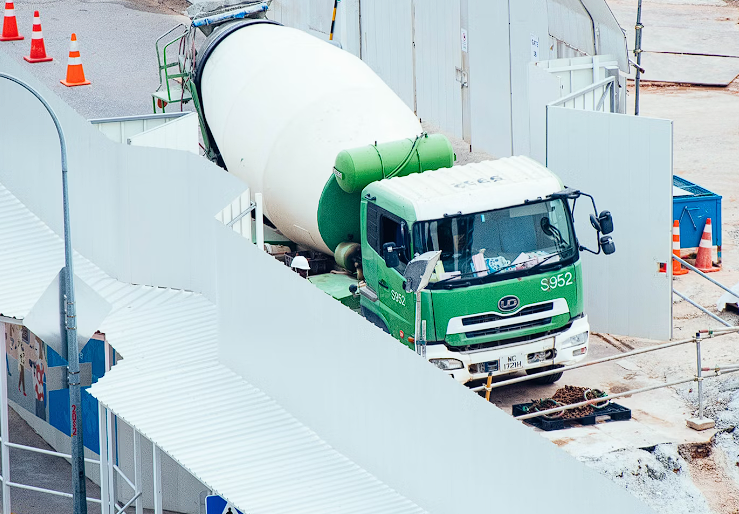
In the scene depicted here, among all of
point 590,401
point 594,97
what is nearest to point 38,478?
point 590,401

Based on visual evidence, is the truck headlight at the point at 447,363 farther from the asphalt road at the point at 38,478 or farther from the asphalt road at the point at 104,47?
the asphalt road at the point at 104,47

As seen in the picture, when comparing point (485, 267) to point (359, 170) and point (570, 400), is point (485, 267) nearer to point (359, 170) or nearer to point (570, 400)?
point (570, 400)

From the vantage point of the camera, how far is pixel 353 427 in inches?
360

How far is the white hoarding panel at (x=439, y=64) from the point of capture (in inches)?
842

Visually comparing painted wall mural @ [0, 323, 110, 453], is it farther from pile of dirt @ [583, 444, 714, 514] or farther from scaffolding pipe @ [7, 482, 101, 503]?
pile of dirt @ [583, 444, 714, 514]

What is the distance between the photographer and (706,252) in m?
16.8

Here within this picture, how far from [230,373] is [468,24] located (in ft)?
37.9

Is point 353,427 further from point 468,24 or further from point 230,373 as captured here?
point 468,24

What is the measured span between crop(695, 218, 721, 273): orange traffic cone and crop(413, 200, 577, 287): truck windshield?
14.7ft

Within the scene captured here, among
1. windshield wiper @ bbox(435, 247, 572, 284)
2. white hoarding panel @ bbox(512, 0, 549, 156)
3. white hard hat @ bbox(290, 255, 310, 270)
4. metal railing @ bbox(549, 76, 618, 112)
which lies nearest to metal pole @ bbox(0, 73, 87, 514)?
windshield wiper @ bbox(435, 247, 572, 284)

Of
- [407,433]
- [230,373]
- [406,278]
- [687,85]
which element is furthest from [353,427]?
[687,85]

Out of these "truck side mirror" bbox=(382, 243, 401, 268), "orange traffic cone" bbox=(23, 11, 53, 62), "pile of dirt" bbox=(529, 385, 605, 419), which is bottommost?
"pile of dirt" bbox=(529, 385, 605, 419)

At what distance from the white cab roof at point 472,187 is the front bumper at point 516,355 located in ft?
Result: 4.47

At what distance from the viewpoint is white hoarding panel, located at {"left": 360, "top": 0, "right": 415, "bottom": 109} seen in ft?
75.7
